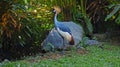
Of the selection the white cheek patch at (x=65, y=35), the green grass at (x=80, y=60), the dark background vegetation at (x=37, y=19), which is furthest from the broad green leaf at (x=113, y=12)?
the white cheek patch at (x=65, y=35)

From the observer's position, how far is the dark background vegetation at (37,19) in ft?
22.5

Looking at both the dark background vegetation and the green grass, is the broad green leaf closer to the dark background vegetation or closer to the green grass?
the dark background vegetation

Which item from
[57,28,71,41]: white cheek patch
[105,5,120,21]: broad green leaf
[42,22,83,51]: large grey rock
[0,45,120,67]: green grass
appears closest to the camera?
[0,45,120,67]: green grass

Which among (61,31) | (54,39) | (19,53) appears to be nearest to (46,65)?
(61,31)

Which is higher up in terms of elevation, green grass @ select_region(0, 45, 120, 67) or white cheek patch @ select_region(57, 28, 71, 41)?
white cheek patch @ select_region(57, 28, 71, 41)

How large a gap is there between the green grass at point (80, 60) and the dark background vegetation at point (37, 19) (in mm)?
1040

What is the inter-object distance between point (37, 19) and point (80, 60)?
2.43 meters

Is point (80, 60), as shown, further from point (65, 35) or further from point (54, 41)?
point (54, 41)

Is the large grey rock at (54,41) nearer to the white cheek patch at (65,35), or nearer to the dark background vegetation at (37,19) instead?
the white cheek patch at (65,35)

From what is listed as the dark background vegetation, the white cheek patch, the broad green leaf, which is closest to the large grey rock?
the white cheek patch

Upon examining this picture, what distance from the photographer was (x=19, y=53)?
7449mm

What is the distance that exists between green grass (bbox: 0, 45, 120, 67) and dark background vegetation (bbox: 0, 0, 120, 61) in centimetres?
104

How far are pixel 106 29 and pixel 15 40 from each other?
8.62 feet

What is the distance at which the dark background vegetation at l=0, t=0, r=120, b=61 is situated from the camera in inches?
270
